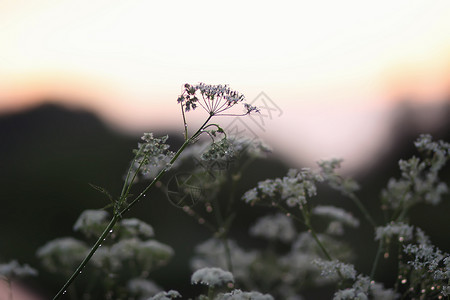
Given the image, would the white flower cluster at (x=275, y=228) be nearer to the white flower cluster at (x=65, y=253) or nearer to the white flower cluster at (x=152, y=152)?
the white flower cluster at (x=65, y=253)

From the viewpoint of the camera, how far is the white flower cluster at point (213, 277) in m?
2.83

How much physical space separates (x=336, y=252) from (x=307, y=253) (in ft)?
2.69

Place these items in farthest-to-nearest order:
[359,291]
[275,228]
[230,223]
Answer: [275,228] < [230,223] < [359,291]

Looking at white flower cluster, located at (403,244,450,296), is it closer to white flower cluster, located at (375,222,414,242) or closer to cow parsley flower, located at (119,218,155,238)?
white flower cluster, located at (375,222,414,242)

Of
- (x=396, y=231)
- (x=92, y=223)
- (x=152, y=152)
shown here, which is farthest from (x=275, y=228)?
(x=152, y=152)

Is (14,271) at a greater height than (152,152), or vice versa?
(152,152)

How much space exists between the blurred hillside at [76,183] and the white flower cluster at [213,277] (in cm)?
1111

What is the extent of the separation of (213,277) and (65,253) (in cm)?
203

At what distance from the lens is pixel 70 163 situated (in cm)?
1592

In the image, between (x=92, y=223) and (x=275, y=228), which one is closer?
(x=92, y=223)

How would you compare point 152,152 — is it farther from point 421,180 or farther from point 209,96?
point 421,180

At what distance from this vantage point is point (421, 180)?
13.4 ft

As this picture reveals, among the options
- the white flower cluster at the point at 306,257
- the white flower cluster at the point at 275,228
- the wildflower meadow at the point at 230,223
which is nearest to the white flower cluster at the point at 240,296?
the wildflower meadow at the point at 230,223

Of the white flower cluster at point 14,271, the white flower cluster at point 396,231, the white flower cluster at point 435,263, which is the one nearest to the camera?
the white flower cluster at point 435,263
